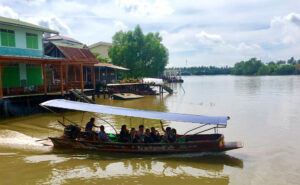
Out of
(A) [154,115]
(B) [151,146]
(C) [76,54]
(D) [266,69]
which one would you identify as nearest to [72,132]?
(B) [151,146]

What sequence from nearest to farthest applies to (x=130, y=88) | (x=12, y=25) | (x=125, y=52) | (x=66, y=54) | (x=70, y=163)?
(x=70, y=163)
(x=12, y=25)
(x=66, y=54)
(x=130, y=88)
(x=125, y=52)

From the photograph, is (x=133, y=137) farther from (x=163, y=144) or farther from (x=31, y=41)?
(x=31, y=41)

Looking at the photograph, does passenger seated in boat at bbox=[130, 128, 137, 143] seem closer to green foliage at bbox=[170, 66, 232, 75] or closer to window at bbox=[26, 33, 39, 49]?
window at bbox=[26, 33, 39, 49]

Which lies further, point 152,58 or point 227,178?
point 152,58

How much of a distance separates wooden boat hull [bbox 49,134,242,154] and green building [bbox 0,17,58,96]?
30.3 feet

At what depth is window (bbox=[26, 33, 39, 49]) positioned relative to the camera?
2084 centimetres

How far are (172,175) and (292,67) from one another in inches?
4859

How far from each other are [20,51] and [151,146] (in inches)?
617

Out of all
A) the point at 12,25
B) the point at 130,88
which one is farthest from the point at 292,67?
the point at 12,25

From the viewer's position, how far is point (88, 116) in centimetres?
1914

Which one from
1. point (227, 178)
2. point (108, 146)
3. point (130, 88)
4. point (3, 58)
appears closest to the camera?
point (227, 178)

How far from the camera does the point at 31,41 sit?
21188mm

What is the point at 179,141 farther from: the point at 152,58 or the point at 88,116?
the point at 152,58

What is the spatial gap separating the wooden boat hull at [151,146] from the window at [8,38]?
12179 mm
